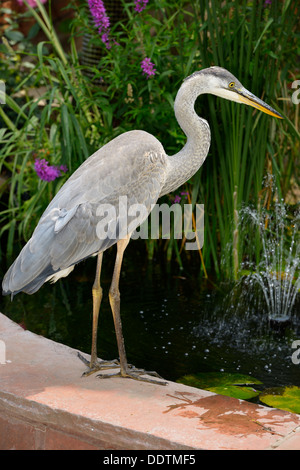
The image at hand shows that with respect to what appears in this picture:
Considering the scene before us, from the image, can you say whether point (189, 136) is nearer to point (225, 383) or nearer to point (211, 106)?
point (225, 383)

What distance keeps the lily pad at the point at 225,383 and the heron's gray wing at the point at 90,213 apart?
84 cm

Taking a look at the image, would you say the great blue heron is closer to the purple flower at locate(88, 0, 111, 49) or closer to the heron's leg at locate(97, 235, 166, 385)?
the heron's leg at locate(97, 235, 166, 385)

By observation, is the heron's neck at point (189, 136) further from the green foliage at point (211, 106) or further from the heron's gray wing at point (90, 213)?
the green foliage at point (211, 106)

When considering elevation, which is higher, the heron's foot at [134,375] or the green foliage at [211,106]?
the green foliage at [211,106]

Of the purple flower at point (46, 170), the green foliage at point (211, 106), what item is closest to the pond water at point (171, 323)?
the green foliage at point (211, 106)

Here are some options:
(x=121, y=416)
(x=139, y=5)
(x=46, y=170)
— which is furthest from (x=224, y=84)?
(x=46, y=170)

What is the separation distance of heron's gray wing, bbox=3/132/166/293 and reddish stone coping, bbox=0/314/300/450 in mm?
411

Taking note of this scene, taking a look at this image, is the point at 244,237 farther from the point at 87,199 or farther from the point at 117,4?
the point at 117,4

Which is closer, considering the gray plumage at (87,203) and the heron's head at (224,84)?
the gray plumage at (87,203)

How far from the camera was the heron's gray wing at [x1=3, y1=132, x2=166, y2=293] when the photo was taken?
3.07 meters

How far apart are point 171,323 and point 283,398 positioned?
3.42 feet

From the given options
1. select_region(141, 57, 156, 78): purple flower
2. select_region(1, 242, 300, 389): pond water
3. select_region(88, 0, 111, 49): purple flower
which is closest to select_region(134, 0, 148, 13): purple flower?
select_region(88, 0, 111, 49): purple flower

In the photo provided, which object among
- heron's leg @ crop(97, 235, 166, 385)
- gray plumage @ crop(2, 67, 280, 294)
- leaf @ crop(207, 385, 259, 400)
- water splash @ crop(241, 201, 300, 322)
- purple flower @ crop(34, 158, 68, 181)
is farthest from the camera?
purple flower @ crop(34, 158, 68, 181)

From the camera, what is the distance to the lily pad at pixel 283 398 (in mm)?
3265
